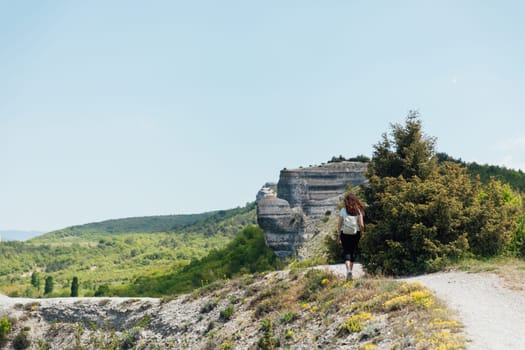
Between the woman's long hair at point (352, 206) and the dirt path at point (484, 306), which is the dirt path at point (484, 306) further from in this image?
the woman's long hair at point (352, 206)

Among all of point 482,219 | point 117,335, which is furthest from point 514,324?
point 117,335

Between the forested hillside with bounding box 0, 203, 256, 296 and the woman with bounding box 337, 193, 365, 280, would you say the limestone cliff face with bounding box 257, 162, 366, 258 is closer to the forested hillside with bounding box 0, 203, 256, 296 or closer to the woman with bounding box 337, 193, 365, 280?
the woman with bounding box 337, 193, 365, 280

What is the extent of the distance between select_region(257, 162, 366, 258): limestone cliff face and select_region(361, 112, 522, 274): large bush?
80.5ft

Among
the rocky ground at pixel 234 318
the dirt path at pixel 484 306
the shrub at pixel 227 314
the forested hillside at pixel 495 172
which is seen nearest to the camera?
the dirt path at pixel 484 306

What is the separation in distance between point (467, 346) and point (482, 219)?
10679 millimetres

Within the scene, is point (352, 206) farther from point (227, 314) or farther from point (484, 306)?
point (227, 314)

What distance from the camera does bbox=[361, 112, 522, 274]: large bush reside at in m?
18.1

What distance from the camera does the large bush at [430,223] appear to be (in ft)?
59.4

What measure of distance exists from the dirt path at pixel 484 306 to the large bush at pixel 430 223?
1.49 m

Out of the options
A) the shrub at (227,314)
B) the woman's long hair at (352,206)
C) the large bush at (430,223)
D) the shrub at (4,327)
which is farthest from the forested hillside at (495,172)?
the shrub at (4,327)

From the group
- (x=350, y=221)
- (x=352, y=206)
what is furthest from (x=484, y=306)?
(x=352, y=206)

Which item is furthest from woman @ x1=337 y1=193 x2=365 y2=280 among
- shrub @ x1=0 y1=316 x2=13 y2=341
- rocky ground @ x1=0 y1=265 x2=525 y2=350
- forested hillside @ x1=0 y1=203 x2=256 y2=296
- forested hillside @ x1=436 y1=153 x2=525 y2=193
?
forested hillside @ x1=0 y1=203 x2=256 y2=296

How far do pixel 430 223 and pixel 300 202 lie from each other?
1256 inches

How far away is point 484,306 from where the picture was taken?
12.5 m
